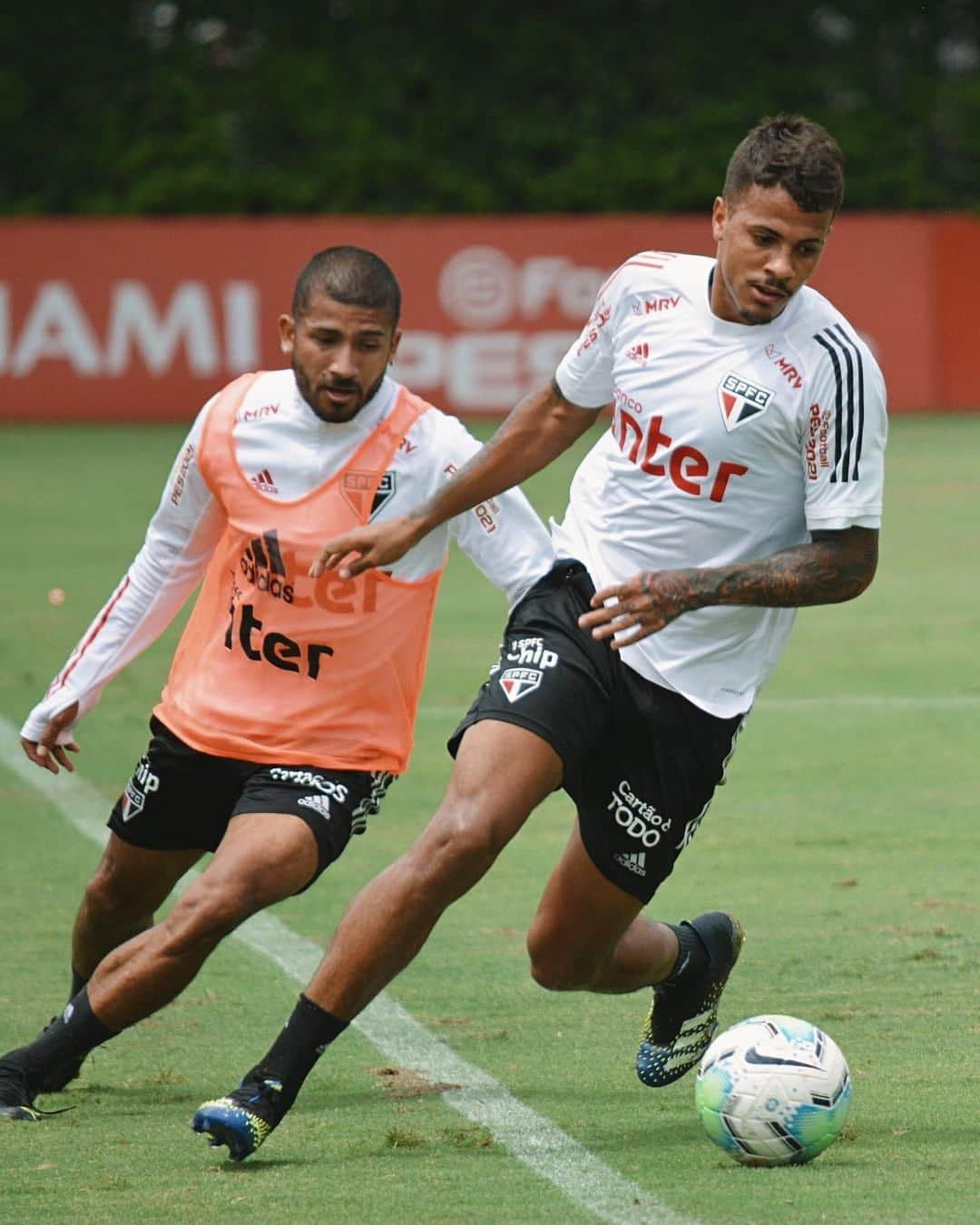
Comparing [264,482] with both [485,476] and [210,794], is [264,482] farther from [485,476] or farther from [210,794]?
[210,794]

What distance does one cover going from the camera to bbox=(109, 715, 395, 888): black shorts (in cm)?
561

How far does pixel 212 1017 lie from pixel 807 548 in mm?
2334

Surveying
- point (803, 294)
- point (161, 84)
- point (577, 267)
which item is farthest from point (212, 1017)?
point (161, 84)

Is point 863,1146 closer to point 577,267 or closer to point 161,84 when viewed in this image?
point 577,267

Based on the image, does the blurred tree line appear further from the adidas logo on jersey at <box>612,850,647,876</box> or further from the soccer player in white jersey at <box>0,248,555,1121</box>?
the adidas logo on jersey at <box>612,850,647,876</box>

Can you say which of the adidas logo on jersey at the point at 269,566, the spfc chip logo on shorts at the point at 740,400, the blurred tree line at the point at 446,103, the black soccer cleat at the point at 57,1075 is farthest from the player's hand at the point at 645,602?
the blurred tree line at the point at 446,103

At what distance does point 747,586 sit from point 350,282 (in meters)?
1.32

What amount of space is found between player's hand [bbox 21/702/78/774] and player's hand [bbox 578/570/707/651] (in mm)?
1488

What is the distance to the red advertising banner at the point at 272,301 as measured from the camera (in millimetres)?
29625

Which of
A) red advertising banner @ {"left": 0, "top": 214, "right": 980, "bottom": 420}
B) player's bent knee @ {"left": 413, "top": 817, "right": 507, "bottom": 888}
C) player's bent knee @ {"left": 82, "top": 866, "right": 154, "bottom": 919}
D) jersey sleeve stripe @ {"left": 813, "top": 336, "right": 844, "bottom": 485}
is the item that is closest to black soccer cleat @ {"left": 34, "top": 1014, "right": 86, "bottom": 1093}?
player's bent knee @ {"left": 82, "top": 866, "right": 154, "bottom": 919}

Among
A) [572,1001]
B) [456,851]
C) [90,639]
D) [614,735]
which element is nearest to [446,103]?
[572,1001]

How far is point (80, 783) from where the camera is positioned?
32.8 feet

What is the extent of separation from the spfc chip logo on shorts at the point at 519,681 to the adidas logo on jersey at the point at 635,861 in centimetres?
53

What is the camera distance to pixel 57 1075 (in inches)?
220
